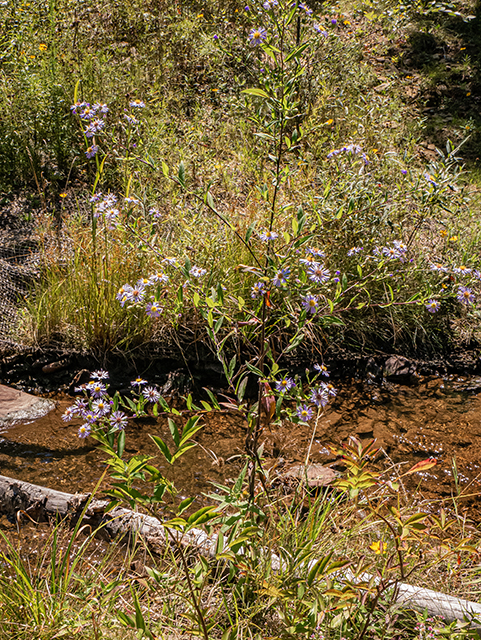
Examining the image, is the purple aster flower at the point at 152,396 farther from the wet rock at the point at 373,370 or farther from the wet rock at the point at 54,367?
the wet rock at the point at 373,370

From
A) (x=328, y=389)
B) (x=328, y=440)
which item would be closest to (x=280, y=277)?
(x=328, y=389)

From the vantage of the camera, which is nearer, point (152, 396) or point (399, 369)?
point (152, 396)

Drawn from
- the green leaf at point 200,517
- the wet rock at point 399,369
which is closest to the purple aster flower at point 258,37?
the green leaf at point 200,517

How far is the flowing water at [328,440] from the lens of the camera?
2.37 meters

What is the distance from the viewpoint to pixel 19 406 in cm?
277

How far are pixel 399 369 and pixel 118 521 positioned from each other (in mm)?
2237

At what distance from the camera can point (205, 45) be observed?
535 centimetres

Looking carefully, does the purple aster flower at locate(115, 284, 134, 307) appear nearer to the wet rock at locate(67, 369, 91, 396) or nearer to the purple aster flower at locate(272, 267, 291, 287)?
the purple aster flower at locate(272, 267, 291, 287)

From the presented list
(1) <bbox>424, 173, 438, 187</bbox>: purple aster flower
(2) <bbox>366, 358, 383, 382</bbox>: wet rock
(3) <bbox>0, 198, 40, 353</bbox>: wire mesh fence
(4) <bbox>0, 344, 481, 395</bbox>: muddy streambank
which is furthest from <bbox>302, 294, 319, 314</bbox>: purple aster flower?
(3) <bbox>0, 198, 40, 353</bbox>: wire mesh fence

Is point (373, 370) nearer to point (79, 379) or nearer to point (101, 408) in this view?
point (79, 379)

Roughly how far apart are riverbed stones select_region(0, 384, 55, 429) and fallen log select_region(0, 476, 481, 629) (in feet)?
2.64

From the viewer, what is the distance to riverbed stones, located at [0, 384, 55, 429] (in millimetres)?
2701

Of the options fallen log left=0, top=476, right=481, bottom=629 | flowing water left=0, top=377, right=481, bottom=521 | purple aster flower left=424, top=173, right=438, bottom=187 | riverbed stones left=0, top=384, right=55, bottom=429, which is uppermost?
purple aster flower left=424, top=173, right=438, bottom=187

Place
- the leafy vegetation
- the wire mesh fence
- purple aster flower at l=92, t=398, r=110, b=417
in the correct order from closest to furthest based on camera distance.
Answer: purple aster flower at l=92, t=398, r=110, b=417 → the leafy vegetation → the wire mesh fence
